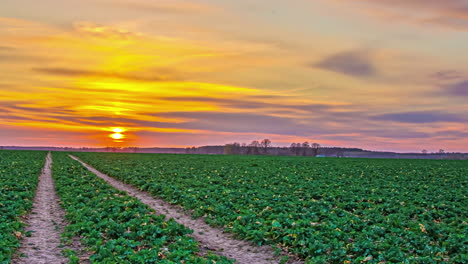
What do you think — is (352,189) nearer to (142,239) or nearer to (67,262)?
(142,239)

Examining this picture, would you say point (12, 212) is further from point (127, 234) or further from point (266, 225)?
point (266, 225)

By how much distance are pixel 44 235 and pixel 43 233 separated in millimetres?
386

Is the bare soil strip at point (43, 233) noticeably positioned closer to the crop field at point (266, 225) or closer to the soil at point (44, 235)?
the soil at point (44, 235)

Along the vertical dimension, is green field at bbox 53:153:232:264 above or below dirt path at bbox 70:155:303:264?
above

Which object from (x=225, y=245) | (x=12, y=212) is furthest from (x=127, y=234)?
(x=12, y=212)

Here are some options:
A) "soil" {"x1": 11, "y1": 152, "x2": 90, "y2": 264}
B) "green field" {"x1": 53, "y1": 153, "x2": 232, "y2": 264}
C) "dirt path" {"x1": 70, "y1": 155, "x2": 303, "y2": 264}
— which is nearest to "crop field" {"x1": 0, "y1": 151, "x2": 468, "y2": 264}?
"green field" {"x1": 53, "y1": 153, "x2": 232, "y2": 264}

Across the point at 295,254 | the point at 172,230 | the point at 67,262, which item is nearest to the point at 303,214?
the point at 295,254

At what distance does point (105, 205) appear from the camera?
66.6 ft

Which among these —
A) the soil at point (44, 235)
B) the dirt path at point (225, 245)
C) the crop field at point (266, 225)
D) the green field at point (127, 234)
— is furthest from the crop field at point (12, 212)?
the dirt path at point (225, 245)

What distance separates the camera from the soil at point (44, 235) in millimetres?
12688

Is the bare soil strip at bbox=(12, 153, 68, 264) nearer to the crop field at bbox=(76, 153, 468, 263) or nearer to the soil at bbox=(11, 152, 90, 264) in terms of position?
the soil at bbox=(11, 152, 90, 264)

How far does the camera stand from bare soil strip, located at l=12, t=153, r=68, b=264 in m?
12.7

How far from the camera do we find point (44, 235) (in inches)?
620

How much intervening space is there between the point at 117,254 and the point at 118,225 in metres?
3.43
